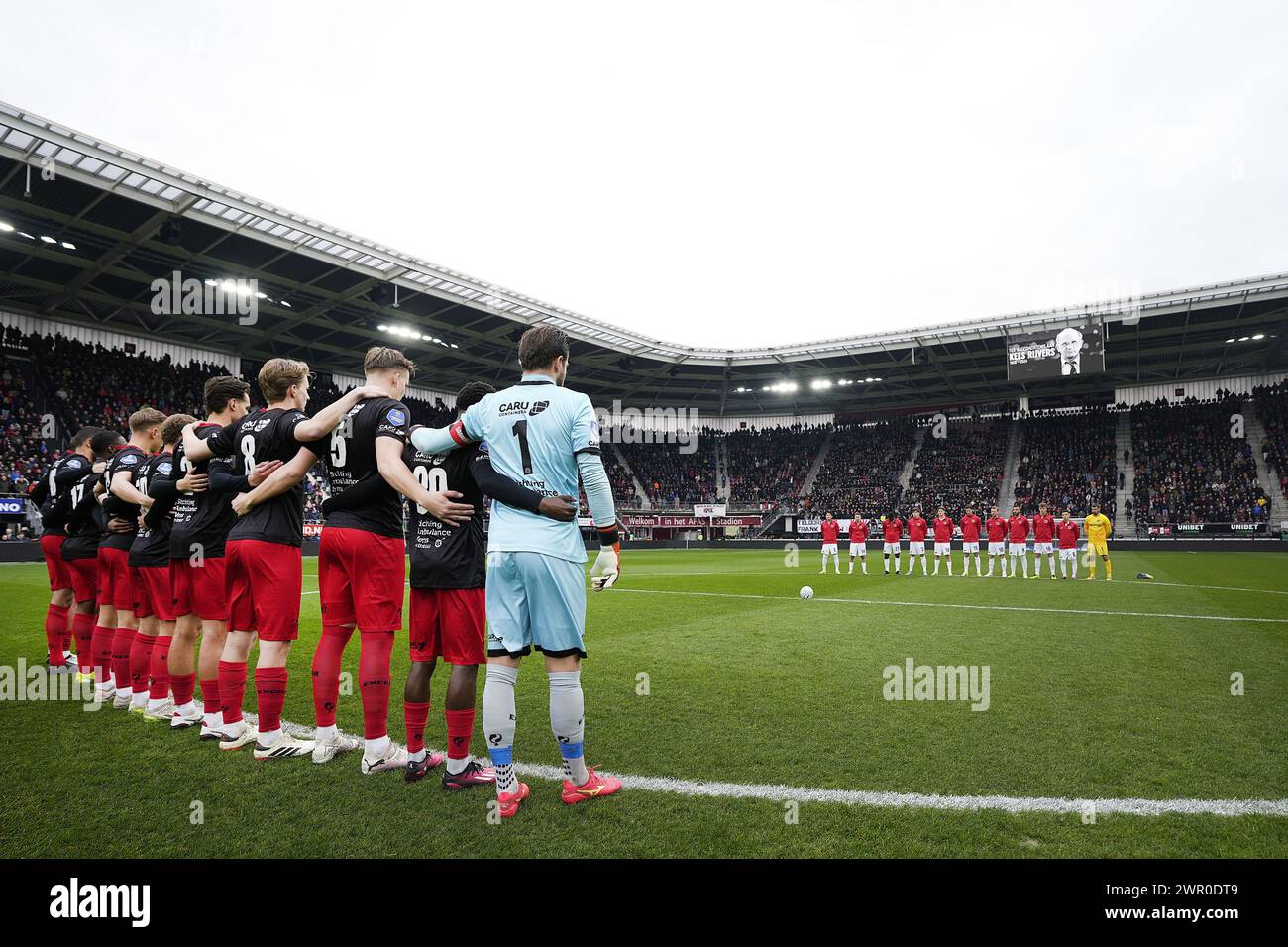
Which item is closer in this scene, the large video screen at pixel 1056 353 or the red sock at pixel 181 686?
the red sock at pixel 181 686

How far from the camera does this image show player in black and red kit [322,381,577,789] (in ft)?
12.4

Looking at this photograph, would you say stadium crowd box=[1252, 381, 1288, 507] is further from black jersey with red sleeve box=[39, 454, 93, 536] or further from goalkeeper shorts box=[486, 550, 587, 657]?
black jersey with red sleeve box=[39, 454, 93, 536]

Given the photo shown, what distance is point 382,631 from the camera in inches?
155

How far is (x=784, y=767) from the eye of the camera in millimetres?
3852

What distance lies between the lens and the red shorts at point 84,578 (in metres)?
6.20

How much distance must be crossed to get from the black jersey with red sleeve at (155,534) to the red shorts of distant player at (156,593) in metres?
0.06

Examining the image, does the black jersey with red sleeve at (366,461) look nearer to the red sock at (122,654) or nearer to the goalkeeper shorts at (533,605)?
the goalkeeper shorts at (533,605)

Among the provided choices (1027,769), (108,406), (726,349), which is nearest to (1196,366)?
(726,349)

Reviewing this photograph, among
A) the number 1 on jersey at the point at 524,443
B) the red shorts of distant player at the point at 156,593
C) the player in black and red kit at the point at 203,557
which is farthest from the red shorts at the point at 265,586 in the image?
the number 1 on jersey at the point at 524,443

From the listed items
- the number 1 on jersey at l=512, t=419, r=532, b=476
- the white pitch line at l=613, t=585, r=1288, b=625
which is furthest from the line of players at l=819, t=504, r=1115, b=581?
the number 1 on jersey at l=512, t=419, r=532, b=476

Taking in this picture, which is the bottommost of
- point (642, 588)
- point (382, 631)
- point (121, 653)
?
point (642, 588)

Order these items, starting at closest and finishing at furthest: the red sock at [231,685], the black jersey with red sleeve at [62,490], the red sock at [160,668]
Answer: the red sock at [231,685], the red sock at [160,668], the black jersey with red sleeve at [62,490]

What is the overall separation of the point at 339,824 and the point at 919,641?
6.83 m
